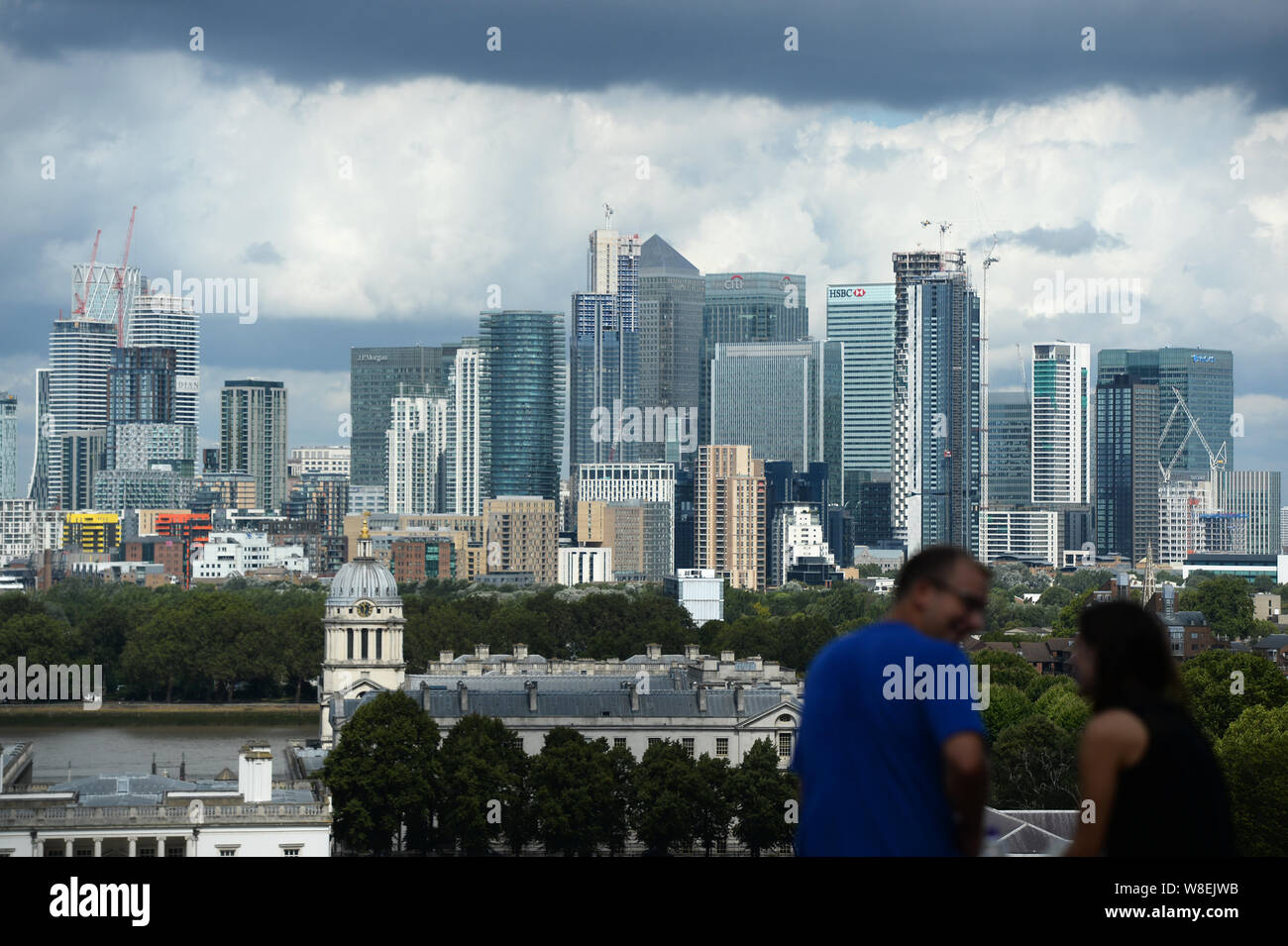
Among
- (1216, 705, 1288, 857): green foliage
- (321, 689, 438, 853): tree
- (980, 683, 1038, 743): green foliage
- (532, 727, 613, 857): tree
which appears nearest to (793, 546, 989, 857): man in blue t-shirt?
(1216, 705, 1288, 857): green foliage

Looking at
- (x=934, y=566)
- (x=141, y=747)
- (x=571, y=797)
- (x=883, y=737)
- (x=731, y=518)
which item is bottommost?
(x=141, y=747)

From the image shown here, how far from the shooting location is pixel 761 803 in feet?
119

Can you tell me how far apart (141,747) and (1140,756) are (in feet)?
180

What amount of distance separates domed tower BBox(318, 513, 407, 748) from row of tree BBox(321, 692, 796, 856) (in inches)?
783

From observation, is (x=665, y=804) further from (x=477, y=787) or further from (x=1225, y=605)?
(x=1225, y=605)

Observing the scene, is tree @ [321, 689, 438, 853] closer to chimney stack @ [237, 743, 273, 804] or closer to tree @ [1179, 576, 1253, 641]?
chimney stack @ [237, 743, 273, 804]

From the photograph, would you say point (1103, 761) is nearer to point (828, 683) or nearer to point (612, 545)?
point (828, 683)

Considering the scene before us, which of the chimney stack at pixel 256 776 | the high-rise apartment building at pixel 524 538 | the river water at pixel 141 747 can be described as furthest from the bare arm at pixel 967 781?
the high-rise apartment building at pixel 524 538

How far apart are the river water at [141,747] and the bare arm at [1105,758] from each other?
130 feet

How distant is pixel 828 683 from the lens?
5234 mm

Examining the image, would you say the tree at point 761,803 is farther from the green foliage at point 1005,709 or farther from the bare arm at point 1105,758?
the bare arm at point 1105,758

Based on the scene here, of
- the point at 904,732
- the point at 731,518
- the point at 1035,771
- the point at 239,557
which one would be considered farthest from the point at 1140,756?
the point at 731,518
